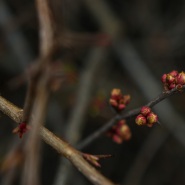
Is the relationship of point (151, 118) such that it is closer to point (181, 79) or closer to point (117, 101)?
point (181, 79)

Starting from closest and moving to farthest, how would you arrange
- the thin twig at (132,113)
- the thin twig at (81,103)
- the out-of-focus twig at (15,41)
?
the thin twig at (132,113)
the thin twig at (81,103)
the out-of-focus twig at (15,41)

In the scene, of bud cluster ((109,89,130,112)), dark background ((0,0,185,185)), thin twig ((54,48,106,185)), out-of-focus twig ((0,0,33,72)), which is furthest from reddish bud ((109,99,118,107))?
out-of-focus twig ((0,0,33,72))

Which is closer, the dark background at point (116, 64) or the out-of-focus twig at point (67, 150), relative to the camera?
the out-of-focus twig at point (67, 150)

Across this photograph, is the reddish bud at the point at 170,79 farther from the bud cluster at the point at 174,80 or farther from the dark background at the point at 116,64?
the dark background at the point at 116,64

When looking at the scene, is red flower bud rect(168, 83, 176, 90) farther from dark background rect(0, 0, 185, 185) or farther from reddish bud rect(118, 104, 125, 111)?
dark background rect(0, 0, 185, 185)

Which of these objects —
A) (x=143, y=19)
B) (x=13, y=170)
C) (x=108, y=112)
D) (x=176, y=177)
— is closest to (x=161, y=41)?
(x=143, y=19)

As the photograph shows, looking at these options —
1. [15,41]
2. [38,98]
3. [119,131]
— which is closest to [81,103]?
[15,41]

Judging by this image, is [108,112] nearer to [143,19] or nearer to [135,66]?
[135,66]

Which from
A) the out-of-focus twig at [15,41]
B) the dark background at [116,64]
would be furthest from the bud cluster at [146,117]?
the out-of-focus twig at [15,41]
